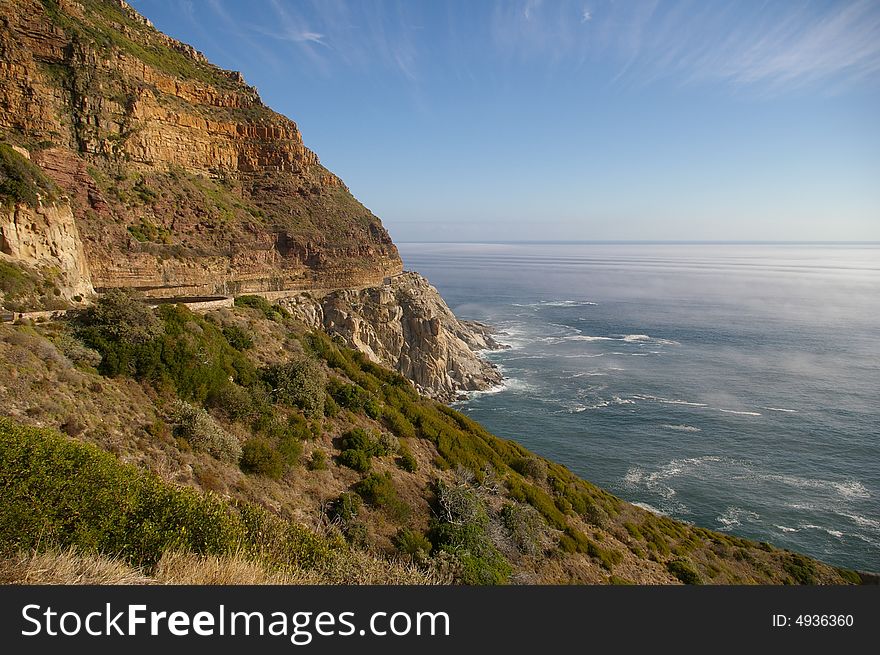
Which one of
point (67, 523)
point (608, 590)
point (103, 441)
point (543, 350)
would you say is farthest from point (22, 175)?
point (543, 350)

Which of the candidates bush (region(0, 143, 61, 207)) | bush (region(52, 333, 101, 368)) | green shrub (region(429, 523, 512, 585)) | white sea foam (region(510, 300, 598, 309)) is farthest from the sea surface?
bush (region(0, 143, 61, 207))

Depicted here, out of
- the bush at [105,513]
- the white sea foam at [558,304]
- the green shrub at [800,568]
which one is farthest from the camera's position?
the white sea foam at [558,304]

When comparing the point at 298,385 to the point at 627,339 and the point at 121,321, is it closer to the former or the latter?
the point at 121,321

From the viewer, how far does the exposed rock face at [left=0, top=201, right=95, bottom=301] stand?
18323 millimetres

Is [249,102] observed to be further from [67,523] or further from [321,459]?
[67,523]

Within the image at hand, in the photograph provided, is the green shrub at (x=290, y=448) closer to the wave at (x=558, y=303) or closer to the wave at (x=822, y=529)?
the wave at (x=822, y=529)

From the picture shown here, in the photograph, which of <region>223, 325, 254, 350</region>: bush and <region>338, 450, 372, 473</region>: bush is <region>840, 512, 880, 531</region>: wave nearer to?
<region>338, 450, 372, 473</region>: bush

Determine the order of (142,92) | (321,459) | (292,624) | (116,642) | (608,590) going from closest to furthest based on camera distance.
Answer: (116,642) → (292,624) → (608,590) → (321,459) → (142,92)

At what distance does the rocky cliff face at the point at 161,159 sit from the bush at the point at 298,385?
18.0m

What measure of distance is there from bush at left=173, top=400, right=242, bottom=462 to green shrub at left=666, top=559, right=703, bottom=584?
1752 cm

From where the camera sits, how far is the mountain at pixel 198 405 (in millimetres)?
8695

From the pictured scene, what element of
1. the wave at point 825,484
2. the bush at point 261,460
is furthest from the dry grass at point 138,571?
the wave at point 825,484

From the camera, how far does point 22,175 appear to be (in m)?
19.7

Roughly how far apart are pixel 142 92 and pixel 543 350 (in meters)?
57.9
